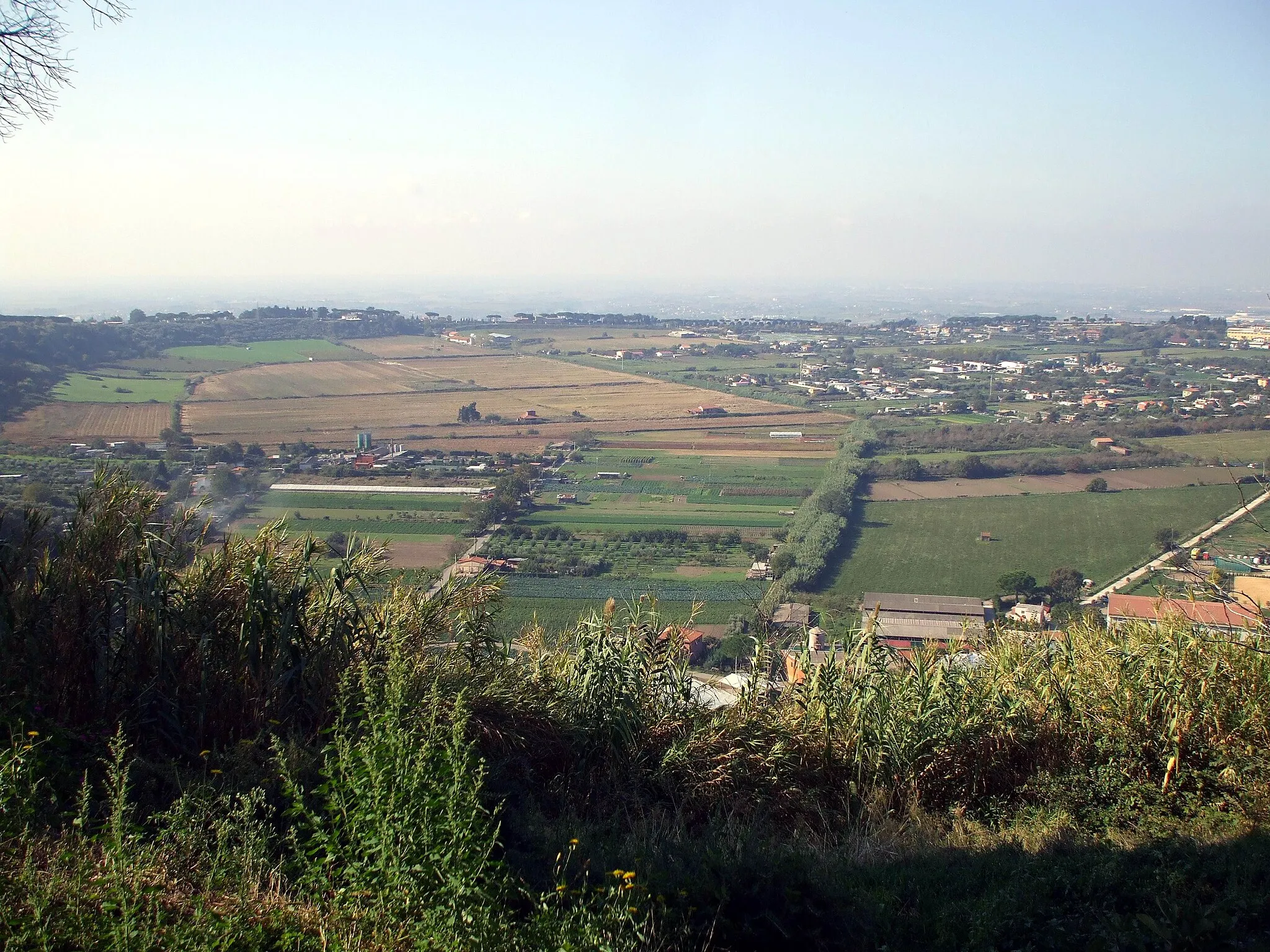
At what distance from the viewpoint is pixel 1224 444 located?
2589 centimetres

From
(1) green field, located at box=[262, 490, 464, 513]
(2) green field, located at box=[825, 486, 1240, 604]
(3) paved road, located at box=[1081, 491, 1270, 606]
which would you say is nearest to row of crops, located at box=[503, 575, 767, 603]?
(2) green field, located at box=[825, 486, 1240, 604]

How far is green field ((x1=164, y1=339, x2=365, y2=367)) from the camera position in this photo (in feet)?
104

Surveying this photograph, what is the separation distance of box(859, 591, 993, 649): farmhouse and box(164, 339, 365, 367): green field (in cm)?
2618

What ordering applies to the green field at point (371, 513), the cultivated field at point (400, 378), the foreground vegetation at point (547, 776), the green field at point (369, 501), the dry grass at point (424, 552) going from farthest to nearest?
the cultivated field at point (400, 378), the green field at point (369, 501), the green field at point (371, 513), the dry grass at point (424, 552), the foreground vegetation at point (547, 776)

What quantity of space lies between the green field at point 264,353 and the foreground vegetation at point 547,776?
29.0m

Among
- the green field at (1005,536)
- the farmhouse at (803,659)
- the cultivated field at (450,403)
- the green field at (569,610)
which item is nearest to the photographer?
the farmhouse at (803,659)

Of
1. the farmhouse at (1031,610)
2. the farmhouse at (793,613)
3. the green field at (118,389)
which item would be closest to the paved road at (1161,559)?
the farmhouse at (1031,610)

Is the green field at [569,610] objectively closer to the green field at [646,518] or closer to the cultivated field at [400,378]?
the green field at [646,518]

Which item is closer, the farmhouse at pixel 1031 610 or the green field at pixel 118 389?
the farmhouse at pixel 1031 610

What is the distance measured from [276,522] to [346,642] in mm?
1342

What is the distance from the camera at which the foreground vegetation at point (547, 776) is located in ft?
9.00

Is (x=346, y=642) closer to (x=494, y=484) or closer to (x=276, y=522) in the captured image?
(x=276, y=522)

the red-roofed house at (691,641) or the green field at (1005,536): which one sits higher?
the red-roofed house at (691,641)

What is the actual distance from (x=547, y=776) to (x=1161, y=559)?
13.2 metres
